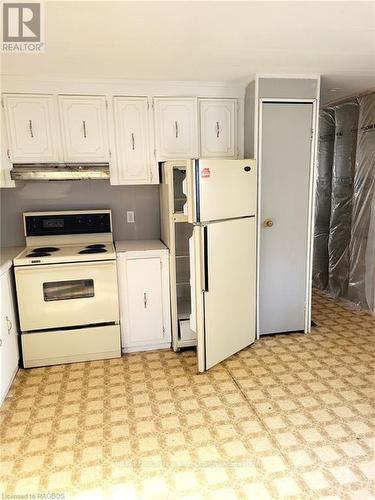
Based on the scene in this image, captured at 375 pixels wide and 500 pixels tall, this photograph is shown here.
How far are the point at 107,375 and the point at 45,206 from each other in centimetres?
168

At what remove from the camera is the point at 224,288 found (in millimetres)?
2857

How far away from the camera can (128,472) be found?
1851 mm

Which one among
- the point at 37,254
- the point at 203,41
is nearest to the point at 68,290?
the point at 37,254

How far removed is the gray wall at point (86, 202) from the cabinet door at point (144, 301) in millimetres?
653

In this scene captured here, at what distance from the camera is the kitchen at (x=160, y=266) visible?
2.30 m

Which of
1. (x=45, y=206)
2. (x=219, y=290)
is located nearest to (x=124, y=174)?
(x=45, y=206)

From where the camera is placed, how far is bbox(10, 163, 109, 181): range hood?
288 cm

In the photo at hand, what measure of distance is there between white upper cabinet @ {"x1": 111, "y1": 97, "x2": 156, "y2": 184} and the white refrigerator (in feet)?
0.64

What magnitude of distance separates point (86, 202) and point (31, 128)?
2.66 ft

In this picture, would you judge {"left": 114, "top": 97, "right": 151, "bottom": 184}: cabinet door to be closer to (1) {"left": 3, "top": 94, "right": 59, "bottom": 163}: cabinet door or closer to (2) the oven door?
(1) {"left": 3, "top": 94, "right": 59, "bottom": 163}: cabinet door

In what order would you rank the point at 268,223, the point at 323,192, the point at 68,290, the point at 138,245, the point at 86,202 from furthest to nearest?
the point at 323,192 < the point at 86,202 < the point at 138,245 < the point at 268,223 < the point at 68,290

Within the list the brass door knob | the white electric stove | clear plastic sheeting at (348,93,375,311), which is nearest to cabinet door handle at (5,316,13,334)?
the white electric stove

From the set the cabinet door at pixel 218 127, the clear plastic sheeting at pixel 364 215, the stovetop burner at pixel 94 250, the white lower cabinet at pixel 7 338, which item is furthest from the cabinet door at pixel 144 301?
the clear plastic sheeting at pixel 364 215

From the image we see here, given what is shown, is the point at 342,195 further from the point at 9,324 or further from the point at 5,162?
the point at 9,324
